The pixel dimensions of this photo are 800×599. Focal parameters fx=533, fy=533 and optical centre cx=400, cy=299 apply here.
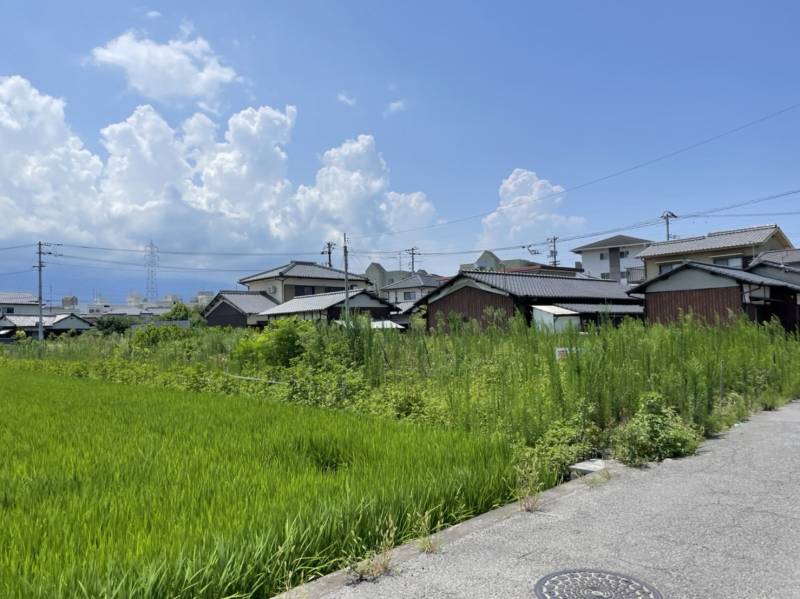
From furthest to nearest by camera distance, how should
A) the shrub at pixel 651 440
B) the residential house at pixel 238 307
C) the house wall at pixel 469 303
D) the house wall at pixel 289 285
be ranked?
the house wall at pixel 289 285 → the residential house at pixel 238 307 → the house wall at pixel 469 303 → the shrub at pixel 651 440

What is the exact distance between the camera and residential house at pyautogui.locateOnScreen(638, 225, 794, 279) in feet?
99.3

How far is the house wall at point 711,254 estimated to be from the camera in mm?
30391

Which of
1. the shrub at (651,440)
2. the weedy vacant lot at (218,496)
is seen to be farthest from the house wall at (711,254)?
the weedy vacant lot at (218,496)

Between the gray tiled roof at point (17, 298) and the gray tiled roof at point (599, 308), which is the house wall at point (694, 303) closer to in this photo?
the gray tiled roof at point (599, 308)

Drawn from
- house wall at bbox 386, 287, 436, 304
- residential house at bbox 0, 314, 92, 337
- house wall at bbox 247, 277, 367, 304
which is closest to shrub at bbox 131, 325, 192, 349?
house wall at bbox 247, 277, 367, 304

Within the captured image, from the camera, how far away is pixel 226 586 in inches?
95.3

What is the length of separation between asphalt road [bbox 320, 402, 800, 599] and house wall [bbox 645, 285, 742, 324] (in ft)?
48.5

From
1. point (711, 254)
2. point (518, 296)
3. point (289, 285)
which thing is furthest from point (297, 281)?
point (711, 254)

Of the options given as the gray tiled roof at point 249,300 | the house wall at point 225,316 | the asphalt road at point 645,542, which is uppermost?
the gray tiled roof at point 249,300

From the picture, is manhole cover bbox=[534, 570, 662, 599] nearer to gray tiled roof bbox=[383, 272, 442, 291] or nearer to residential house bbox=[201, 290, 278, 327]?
residential house bbox=[201, 290, 278, 327]

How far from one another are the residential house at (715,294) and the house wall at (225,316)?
98.5 ft

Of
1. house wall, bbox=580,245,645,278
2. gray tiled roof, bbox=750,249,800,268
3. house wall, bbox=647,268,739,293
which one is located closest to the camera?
house wall, bbox=647,268,739,293

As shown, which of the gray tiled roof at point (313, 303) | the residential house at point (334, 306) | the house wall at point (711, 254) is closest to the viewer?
the house wall at point (711, 254)

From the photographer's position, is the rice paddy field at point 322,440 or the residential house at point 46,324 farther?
the residential house at point 46,324
